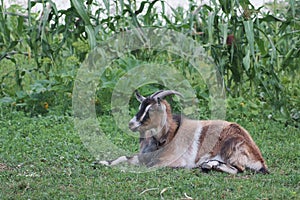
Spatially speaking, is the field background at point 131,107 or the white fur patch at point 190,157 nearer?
the field background at point 131,107

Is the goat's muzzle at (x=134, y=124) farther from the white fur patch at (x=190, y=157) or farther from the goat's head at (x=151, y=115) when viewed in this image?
the white fur patch at (x=190, y=157)

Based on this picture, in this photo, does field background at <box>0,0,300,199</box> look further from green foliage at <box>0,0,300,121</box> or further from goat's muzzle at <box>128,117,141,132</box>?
goat's muzzle at <box>128,117,141,132</box>

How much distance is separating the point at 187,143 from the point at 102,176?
41.9 inches

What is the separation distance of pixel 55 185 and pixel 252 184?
1.74 meters

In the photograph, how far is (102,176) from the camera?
6062 mm

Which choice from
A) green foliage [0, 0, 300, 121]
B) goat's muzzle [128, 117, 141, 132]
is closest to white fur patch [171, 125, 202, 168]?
goat's muzzle [128, 117, 141, 132]

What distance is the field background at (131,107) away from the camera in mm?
5547

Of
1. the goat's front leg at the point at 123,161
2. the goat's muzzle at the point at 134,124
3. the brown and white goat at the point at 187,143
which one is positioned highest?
the goat's muzzle at the point at 134,124

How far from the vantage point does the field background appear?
5.55 m

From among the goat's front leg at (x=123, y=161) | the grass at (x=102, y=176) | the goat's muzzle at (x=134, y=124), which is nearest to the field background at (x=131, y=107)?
the grass at (x=102, y=176)

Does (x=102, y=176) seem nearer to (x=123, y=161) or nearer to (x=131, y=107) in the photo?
(x=123, y=161)

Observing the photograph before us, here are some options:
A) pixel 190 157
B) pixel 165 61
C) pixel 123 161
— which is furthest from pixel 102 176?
pixel 165 61

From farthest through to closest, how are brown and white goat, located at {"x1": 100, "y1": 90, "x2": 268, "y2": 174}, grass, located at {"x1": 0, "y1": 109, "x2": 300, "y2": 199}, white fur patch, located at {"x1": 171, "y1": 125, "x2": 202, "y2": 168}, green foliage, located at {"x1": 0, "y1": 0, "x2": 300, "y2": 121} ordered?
green foliage, located at {"x1": 0, "y1": 0, "x2": 300, "y2": 121} < white fur patch, located at {"x1": 171, "y1": 125, "x2": 202, "y2": 168} < brown and white goat, located at {"x1": 100, "y1": 90, "x2": 268, "y2": 174} < grass, located at {"x1": 0, "y1": 109, "x2": 300, "y2": 199}

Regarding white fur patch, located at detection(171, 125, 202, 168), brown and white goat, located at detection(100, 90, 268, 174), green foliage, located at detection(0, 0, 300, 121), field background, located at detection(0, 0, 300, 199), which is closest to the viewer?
field background, located at detection(0, 0, 300, 199)
